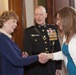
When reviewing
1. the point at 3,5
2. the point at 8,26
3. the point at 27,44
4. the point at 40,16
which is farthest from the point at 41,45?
the point at 3,5

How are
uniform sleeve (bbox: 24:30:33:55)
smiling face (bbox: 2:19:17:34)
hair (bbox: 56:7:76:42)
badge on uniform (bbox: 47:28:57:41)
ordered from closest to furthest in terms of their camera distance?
hair (bbox: 56:7:76:42), smiling face (bbox: 2:19:17:34), uniform sleeve (bbox: 24:30:33:55), badge on uniform (bbox: 47:28:57:41)

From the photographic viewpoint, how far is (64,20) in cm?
206

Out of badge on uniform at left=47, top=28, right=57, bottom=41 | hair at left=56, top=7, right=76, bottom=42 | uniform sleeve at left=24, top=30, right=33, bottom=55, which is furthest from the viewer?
badge on uniform at left=47, top=28, right=57, bottom=41

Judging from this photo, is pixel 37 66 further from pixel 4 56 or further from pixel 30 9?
pixel 30 9

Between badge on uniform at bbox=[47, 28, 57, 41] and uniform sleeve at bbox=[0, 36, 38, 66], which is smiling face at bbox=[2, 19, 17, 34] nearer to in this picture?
uniform sleeve at bbox=[0, 36, 38, 66]

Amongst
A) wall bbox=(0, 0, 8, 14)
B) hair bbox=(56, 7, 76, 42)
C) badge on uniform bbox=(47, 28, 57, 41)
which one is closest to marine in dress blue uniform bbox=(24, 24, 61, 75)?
badge on uniform bbox=(47, 28, 57, 41)

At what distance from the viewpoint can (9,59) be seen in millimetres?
2102

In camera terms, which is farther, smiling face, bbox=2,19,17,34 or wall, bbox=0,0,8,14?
wall, bbox=0,0,8,14

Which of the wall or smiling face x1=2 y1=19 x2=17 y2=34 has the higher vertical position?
the wall

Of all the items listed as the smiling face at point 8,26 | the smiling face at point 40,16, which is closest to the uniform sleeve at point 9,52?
the smiling face at point 8,26

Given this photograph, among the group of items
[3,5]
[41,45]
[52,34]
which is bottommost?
[41,45]

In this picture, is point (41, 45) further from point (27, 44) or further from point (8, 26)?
point (8, 26)

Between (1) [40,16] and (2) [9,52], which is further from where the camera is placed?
(1) [40,16]

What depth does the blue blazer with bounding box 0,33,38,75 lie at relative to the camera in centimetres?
208
